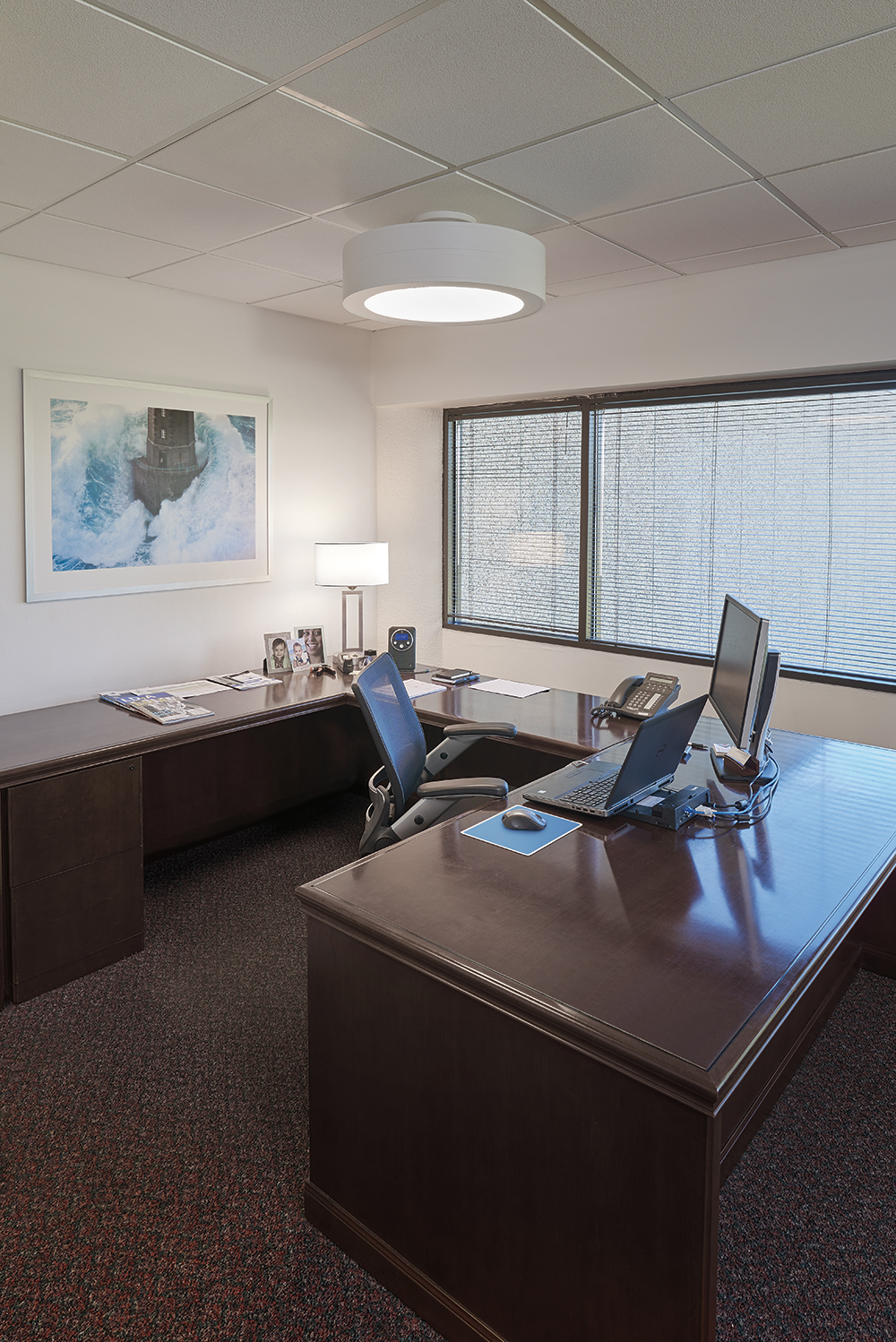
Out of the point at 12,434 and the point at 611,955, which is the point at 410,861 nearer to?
the point at 611,955

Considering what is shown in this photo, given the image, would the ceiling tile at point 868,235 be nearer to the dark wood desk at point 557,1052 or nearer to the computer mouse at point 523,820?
the dark wood desk at point 557,1052

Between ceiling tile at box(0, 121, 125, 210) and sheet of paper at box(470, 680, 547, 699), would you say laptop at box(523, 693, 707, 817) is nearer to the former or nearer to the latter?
sheet of paper at box(470, 680, 547, 699)

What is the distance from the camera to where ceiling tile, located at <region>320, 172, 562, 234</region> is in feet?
7.45

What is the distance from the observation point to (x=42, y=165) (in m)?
2.12

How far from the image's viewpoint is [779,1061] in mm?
2041

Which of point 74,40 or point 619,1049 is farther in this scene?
point 74,40

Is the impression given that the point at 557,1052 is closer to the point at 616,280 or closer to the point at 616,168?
the point at 616,168

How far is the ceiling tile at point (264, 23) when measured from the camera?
1.45 meters

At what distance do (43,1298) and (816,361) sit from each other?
127 inches

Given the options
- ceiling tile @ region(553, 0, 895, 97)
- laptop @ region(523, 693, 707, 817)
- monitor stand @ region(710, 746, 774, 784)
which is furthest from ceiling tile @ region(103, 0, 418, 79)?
monitor stand @ region(710, 746, 774, 784)

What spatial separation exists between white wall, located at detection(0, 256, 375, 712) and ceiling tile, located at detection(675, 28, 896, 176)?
7.23 ft

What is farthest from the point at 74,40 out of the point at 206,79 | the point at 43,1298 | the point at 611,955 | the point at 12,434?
the point at 43,1298

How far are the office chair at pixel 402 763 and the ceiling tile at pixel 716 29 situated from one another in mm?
1507

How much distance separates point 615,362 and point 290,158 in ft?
5.60
